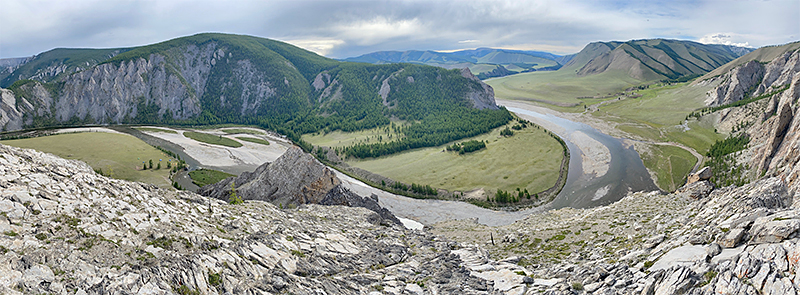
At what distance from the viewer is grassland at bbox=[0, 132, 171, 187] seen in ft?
308

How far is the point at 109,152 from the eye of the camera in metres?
113

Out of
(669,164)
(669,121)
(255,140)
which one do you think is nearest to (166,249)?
(669,164)

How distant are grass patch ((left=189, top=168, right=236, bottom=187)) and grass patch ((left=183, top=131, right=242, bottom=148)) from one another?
44.6m

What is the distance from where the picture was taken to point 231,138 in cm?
16700

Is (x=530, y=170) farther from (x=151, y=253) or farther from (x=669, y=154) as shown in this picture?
(x=151, y=253)

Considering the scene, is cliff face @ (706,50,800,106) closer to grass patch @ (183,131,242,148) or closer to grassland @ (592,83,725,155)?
grassland @ (592,83,725,155)

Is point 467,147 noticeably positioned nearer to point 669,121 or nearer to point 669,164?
point 669,164

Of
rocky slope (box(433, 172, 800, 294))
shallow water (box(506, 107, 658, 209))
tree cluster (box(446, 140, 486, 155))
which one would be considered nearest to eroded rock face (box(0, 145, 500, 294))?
rocky slope (box(433, 172, 800, 294))

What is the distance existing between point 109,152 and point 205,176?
1629 inches

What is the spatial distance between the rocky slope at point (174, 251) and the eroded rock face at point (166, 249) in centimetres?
7

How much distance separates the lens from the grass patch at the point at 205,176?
3798 inches

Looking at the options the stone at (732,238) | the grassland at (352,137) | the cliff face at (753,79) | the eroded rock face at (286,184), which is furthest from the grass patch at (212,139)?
the cliff face at (753,79)

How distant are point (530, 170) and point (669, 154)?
47.2m

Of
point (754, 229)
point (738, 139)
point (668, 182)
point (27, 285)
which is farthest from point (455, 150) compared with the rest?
point (27, 285)
